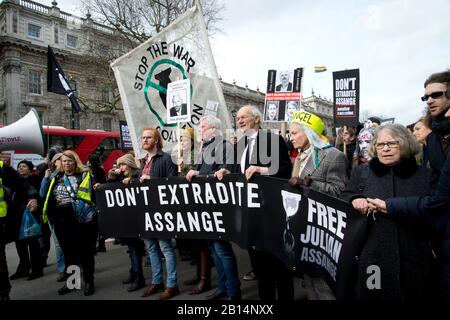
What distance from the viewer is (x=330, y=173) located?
104 inches

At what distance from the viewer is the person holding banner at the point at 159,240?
3671mm

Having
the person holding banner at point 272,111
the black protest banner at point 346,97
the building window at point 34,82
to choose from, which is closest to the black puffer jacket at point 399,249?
the black protest banner at point 346,97

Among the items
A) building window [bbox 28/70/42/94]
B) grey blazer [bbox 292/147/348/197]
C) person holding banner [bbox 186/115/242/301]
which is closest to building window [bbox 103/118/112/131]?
building window [bbox 28/70/42/94]

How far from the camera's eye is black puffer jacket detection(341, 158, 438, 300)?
2.05m

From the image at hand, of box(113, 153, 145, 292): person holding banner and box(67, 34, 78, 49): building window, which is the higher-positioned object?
box(67, 34, 78, 49): building window

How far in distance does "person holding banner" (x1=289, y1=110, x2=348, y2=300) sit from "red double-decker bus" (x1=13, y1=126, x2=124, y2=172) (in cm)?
1771

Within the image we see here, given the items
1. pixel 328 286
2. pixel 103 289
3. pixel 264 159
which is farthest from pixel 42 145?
pixel 328 286

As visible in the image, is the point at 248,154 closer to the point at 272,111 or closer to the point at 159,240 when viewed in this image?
the point at 159,240

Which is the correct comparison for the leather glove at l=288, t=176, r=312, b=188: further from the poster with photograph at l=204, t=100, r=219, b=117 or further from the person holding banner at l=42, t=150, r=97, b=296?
the person holding banner at l=42, t=150, r=97, b=296

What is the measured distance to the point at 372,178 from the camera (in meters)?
2.28

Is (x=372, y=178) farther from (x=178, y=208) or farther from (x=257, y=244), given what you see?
(x=178, y=208)

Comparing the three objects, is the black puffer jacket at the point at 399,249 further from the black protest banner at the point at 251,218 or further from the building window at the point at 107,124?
the building window at the point at 107,124

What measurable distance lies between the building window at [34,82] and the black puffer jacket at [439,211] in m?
37.0
